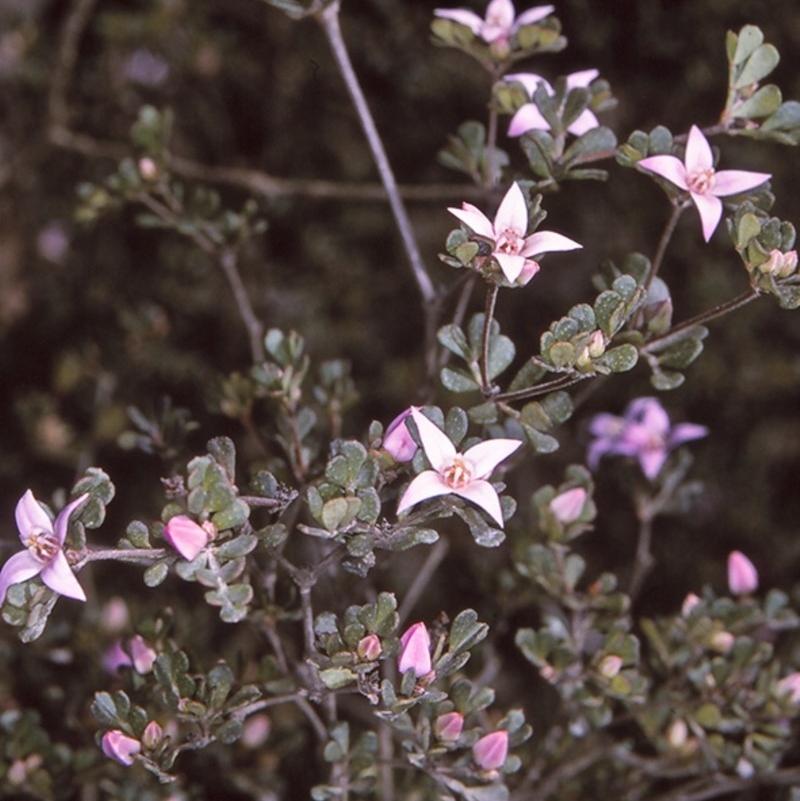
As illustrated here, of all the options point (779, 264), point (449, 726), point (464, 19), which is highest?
point (464, 19)

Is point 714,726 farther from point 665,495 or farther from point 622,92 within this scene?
point 622,92

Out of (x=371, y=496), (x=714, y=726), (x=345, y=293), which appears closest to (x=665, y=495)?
(x=714, y=726)

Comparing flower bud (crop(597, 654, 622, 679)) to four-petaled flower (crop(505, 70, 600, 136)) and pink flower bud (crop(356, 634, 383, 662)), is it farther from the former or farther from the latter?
four-petaled flower (crop(505, 70, 600, 136))

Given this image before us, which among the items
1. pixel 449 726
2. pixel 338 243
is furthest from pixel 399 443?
pixel 338 243

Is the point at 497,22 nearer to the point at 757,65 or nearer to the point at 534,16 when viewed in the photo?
the point at 534,16

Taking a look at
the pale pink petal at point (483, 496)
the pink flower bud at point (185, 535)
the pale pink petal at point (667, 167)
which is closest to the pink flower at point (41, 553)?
the pink flower bud at point (185, 535)

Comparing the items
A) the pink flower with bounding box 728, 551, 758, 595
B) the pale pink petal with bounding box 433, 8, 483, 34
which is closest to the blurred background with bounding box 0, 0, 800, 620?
the pink flower with bounding box 728, 551, 758, 595

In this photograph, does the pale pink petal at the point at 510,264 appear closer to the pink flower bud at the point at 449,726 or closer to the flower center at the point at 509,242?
the flower center at the point at 509,242
